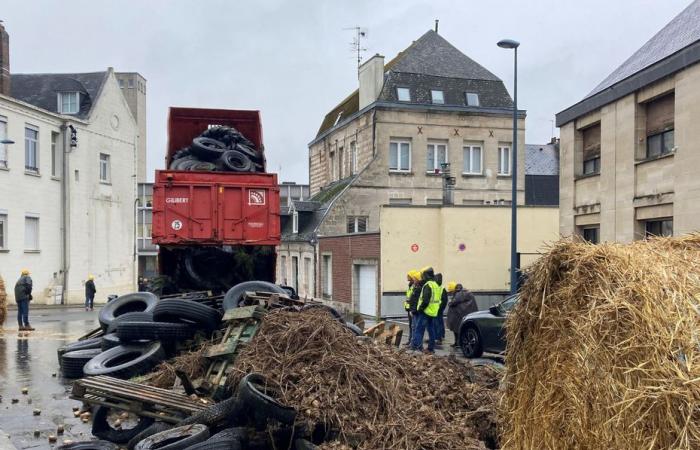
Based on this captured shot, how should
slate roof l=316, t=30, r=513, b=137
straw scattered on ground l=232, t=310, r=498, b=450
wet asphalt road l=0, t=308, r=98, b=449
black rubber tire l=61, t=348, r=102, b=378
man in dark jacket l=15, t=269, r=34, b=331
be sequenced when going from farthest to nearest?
slate roof l=316, t=30, r=513, b=137
man in dark jacket l=15, t=269, r=34, b=331
black rubber tire l=61, t=348, r=102, b=378
wet asphalt road l=0, t=308, r=98, b=449
straw scattered on ground l=232, t=310, r=498, b=450

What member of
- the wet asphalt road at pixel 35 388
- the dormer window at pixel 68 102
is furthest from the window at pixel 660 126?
the dormer window at pixel 68 102

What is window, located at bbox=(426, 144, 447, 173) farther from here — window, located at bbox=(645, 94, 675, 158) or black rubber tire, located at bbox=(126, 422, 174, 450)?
black rubber tire, located at bbox=(126, 422, 174, 450)

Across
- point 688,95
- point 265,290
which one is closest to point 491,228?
point 688,95

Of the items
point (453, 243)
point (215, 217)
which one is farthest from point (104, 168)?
point (215, 217)

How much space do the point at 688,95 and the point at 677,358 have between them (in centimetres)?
1459

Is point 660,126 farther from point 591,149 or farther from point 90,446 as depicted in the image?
point 90,446

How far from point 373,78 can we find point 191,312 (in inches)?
996

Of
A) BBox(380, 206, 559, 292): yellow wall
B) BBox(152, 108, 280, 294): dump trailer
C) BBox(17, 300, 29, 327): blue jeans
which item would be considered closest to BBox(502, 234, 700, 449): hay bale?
BBox(152, 108, 280, 294): dump trailer

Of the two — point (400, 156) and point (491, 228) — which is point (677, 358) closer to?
point (491, 228)

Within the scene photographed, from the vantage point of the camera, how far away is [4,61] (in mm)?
31094

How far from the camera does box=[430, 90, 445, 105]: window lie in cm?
3428

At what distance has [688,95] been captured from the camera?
1603 centimetres

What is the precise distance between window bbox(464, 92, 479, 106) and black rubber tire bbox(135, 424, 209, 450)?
98.1 feet

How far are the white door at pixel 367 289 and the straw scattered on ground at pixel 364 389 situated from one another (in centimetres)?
1641
